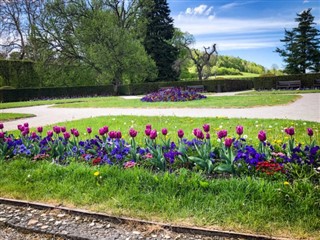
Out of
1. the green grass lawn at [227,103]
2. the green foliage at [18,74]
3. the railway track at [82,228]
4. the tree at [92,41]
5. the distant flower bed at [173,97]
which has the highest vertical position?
the tree at [92,41]

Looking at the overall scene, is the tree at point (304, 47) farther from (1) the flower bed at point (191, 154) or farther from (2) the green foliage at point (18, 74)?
(1) the flower bed at point (191, 154)

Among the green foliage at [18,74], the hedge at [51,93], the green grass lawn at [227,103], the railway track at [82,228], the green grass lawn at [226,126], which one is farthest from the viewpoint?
the green foliage at [18,74]

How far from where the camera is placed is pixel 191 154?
343 cm

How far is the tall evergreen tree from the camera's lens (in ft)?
99.7

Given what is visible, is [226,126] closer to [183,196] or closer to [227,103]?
[183,196]

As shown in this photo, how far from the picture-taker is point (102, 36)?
1033 inches

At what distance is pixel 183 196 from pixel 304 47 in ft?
106

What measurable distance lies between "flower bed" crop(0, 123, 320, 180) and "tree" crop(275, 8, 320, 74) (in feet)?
97.8

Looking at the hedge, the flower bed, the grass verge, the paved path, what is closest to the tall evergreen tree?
the hedge

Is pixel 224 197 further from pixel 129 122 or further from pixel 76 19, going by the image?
pixel 76 19

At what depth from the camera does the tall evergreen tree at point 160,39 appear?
30.4 metres

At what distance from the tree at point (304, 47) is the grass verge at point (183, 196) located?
30.6 m

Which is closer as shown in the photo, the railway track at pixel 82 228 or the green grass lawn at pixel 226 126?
the railway track at pixel 82 228

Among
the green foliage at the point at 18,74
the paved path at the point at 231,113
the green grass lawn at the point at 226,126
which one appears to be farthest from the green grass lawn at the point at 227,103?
the green foliage at the point at 18,74
